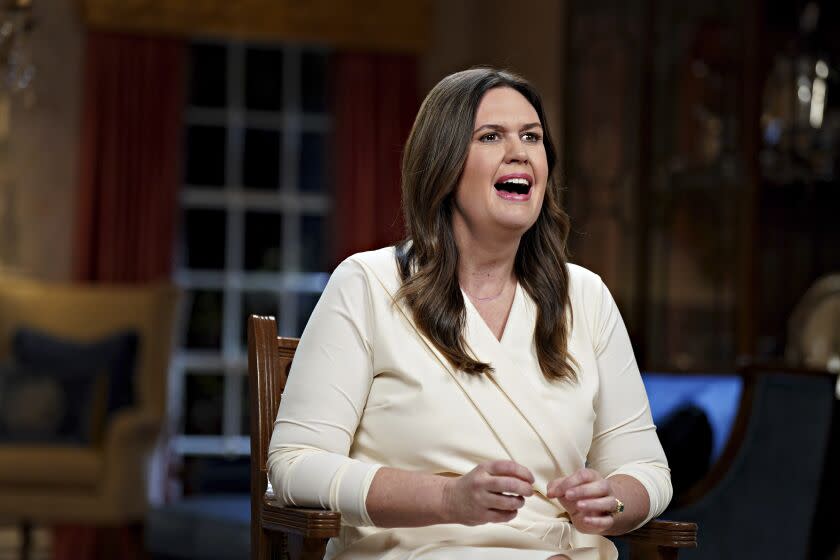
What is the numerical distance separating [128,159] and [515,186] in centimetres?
577

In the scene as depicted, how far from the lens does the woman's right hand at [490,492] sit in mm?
1718

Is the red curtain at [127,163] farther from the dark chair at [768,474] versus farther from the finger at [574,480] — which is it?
the finger at [574,480]

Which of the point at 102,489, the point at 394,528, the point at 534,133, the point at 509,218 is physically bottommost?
the point at 102,489

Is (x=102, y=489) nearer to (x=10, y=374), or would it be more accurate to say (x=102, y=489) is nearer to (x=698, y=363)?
(x=10, y=374)

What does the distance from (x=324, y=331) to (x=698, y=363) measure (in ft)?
12.4

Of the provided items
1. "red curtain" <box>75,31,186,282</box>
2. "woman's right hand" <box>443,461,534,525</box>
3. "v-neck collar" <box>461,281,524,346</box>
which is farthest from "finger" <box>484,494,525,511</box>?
"red curtain" <box>75,31,186,282</box>

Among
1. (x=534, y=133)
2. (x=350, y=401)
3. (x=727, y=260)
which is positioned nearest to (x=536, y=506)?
(x=350, y=401)

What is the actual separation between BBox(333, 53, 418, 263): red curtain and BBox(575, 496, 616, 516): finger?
234 inches

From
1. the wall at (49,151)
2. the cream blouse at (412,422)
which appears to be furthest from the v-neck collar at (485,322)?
the wall at (49,151)

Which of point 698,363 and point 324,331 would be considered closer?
point 324,331

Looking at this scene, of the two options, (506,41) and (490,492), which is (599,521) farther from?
(506,41)

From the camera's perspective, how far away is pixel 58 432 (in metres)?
6.05

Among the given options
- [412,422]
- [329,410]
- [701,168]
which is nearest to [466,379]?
[412,422]

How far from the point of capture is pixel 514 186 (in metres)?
2.04
